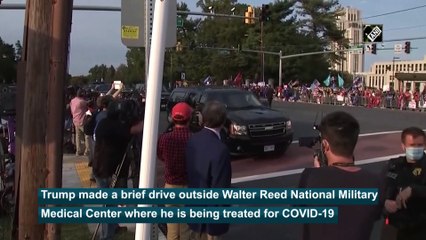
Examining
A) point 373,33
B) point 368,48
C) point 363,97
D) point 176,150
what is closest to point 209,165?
point 176,150

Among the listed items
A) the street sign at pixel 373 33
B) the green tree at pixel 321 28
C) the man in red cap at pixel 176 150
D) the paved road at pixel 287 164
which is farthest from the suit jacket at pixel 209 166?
the green tree at pixel 321 28

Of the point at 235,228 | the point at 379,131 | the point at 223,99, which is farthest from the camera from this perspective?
the point at 379,131

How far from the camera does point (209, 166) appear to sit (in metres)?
4.21

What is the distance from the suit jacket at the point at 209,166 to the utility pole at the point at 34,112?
A: 131 cm

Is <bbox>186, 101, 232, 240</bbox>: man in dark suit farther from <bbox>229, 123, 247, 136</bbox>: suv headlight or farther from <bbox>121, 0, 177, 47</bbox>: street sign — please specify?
<bbox>229, 123, 247, 136</bbox>: suv headlight

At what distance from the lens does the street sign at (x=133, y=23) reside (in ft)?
15.7

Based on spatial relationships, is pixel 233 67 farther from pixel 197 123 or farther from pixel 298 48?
pixel 197 123

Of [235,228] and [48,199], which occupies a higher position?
[48,199]

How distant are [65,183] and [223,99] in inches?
211

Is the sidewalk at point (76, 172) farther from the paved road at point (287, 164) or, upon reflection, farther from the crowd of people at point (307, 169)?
the crowd of people at point (307, 169)

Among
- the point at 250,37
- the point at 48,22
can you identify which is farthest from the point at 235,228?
the point at 250,37

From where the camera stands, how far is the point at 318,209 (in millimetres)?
2672

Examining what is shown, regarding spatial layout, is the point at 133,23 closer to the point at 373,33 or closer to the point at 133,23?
the point at 133,23

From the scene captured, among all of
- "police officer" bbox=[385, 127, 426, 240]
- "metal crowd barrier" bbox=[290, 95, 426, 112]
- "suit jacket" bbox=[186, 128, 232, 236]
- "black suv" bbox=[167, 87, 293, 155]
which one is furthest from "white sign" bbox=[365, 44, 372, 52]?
"suit jacket" bbox=[186, 128, 232, 236]
